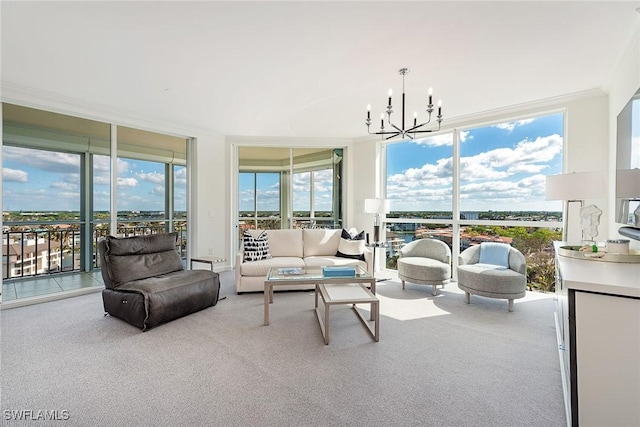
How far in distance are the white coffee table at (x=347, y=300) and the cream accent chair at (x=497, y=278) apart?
54.9 inches

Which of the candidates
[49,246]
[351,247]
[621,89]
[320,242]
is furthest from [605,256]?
[49,246]

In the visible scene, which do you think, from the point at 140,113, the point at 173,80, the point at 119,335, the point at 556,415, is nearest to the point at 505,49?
the point at 556,415

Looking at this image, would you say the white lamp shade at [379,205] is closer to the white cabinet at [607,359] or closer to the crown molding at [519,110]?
the crown molding at [519,110]

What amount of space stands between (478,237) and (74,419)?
4.94 meters

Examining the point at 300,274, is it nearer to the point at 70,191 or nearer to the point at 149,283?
the point at 149,283

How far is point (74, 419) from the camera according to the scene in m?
1.68

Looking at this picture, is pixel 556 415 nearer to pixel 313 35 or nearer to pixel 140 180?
pixel 313 35

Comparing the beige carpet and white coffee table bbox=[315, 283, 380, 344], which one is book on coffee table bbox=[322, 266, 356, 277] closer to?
white coffee table bbox=[315, 283, 380, 344]

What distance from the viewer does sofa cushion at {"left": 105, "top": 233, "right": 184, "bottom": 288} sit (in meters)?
3.24

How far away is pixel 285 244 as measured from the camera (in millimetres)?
4852

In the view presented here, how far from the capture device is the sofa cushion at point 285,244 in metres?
4.79

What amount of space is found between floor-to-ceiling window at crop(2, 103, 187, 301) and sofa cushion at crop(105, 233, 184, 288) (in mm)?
1304

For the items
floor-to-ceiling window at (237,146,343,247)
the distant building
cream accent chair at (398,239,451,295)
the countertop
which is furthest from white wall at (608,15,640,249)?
the distant building

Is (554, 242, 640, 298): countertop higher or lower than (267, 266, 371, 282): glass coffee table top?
higher
